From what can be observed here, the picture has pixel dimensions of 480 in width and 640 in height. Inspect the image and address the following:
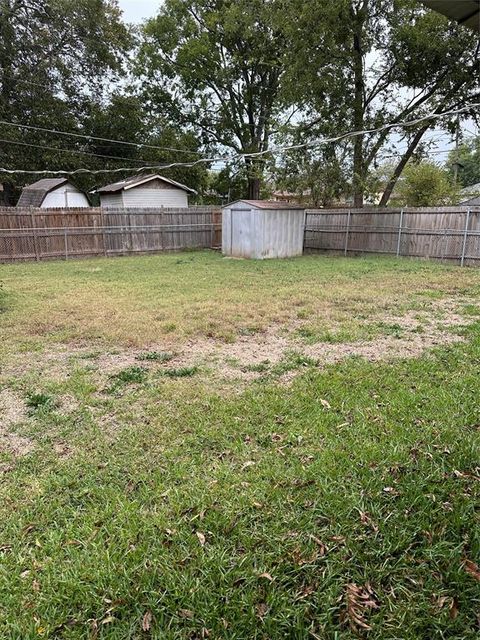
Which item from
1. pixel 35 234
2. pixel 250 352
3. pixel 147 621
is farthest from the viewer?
pixel 35 234

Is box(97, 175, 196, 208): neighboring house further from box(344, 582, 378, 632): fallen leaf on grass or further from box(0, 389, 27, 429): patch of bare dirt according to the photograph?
box(344, 582, 378, 632): fallen leaf on grass

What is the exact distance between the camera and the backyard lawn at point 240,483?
4.92ft

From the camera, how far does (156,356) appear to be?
4207 millimetres

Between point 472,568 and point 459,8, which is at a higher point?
point 459,8

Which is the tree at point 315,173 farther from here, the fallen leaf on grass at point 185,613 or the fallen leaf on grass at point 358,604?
the fallen leaf on grass at point 185,613

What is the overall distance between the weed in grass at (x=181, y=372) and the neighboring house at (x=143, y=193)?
15.7 metres

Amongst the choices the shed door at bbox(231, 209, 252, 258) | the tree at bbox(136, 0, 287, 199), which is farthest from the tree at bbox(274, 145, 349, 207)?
the tree at bbox(136, 0, 287, 199)

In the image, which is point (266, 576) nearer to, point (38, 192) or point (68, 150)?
point (38, 192)

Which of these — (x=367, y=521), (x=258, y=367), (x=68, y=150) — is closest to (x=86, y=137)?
(x=68, y=150)

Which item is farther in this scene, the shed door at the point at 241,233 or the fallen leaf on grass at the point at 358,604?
the shed door at the point at 241,233

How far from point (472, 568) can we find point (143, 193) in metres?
19.0

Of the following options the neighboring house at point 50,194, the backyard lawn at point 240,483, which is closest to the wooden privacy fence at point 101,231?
the neighboring house at point 50,194

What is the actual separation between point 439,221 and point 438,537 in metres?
11.5

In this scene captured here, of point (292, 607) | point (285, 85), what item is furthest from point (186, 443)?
point (285, 85)
